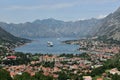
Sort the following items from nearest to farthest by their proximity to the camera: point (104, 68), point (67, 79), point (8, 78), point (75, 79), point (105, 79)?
point (8, 78) < point (105, 79) < point (75, 79) < point (67, 79) < point (104, 68)

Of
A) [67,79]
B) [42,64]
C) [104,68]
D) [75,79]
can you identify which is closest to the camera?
[75,79]

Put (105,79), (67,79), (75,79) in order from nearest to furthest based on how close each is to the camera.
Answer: (105,79), (75,79), (67,79)

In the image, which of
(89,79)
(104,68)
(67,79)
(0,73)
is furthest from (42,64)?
(0,73)

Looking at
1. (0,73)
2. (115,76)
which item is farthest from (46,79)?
(115,76)

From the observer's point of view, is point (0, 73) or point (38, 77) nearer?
point (0, 73)

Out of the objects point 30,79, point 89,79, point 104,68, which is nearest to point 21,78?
point 30,79

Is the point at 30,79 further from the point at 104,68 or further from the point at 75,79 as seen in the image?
the point at 104,68

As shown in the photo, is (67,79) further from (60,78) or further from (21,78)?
(21,78)

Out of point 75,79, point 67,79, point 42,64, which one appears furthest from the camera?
point 42,64

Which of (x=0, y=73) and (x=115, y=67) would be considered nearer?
(x=0, y=73)
